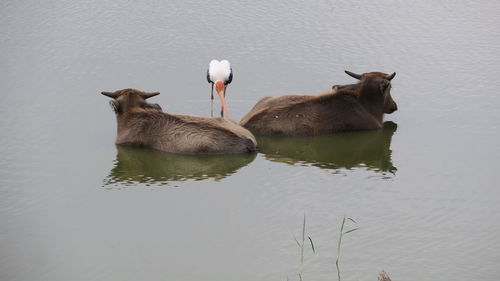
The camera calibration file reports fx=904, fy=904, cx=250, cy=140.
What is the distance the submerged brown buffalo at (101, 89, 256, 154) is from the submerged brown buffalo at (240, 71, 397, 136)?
47 centimetres

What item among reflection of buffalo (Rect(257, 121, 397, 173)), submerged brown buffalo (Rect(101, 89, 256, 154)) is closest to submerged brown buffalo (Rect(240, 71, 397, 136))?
reflection of buffalo (Rect(257, 121, 397, 173))

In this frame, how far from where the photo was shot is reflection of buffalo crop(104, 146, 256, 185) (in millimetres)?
10486

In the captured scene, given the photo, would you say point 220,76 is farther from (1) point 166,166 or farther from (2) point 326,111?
(1) point 166,166

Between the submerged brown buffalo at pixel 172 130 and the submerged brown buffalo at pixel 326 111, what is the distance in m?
0.47

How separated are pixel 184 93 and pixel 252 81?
1091 mm

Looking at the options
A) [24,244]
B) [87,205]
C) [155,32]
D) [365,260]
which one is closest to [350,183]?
[365,260]

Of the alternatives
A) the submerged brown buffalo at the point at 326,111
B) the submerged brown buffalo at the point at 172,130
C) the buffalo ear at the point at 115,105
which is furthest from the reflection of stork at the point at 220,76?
the buffalo ear at the point at 115,105

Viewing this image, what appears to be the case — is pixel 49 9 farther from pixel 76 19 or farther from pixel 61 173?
pixel 61 173

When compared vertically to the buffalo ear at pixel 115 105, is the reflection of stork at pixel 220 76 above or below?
above

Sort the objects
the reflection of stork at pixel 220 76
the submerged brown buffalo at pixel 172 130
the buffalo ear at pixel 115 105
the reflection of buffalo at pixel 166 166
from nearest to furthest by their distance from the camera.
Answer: the reflection of buffalo at pixel 166 166, the submerged brown buffalo at pixel 172 130, the buffalo ear at pixel 115 105, the reflection of stork at pixel 220 76

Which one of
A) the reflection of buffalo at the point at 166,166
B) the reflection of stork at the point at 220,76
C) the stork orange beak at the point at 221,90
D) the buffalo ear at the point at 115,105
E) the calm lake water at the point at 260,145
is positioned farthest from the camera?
the reflection of stork at the point at 220,76

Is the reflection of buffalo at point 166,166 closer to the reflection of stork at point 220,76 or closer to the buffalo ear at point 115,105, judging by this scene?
the buffalo ear at point 115,105

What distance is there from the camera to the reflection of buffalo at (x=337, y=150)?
1100 cm

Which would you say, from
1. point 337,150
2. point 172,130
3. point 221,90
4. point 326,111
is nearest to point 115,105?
point 172,130
